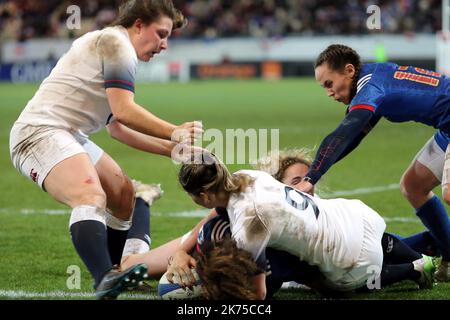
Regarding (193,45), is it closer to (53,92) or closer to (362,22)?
(362,22)

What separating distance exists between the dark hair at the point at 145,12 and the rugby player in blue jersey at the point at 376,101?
3.43 feet

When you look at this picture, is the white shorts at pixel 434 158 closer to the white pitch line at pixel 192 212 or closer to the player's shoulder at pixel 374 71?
the player's shoulder at pixel 374 71

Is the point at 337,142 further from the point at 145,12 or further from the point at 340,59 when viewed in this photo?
the point at 145,12

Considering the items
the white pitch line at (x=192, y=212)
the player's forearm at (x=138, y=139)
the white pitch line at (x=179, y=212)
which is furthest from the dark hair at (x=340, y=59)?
the white pitch line at (x=179, y=212)

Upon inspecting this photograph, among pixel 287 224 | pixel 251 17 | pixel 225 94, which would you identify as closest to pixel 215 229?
pixel 287 224

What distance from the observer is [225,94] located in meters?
26.8

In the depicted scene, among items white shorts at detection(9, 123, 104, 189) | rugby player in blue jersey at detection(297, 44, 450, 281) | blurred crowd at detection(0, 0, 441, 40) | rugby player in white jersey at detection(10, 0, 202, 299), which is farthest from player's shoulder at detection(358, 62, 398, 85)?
blurred crowd at detection(0, 0, 441, 40)

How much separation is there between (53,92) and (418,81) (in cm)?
228

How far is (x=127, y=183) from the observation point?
5652 millimetres

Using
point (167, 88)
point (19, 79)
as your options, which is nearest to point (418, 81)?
point (167, 88)

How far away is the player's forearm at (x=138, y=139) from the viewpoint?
5562 mm

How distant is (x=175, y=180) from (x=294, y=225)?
626 centimetres

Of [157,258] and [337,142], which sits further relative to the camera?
[157,258]
